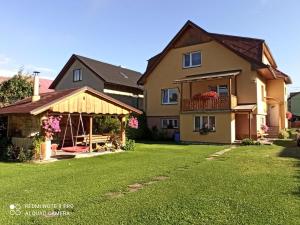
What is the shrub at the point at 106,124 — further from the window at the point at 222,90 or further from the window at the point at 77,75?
the window at the point at 77,75

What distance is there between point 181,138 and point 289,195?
695 inches

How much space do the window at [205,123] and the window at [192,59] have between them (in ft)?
19.1

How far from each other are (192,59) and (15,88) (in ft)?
54.9

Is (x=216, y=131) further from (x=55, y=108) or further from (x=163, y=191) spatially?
(x=163, y=191)

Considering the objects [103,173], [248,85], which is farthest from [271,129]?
[103,173]

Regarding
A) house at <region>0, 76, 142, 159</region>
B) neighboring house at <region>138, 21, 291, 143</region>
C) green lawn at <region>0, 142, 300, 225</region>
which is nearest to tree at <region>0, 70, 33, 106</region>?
house at <region>0, 76, 142, 159</region>

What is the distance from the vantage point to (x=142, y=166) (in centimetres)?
1275

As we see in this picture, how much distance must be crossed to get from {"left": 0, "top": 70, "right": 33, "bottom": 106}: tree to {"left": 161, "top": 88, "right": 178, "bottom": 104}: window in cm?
1293

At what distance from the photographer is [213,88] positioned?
26.6m

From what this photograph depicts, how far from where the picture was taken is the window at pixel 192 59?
27.7 meters

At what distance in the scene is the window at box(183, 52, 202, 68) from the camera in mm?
27688

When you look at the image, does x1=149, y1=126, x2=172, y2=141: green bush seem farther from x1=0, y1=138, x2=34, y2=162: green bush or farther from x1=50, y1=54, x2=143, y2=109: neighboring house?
x1=0, y1=138, x2=34, y2=162: green bush

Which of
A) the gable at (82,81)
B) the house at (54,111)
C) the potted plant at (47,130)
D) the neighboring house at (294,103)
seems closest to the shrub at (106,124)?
the house at (54,111)

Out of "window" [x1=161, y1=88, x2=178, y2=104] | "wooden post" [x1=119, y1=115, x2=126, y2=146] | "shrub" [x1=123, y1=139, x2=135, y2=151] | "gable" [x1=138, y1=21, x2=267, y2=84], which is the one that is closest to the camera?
"shrub" [x1=123, y1=139, x2=135, y2=151]
